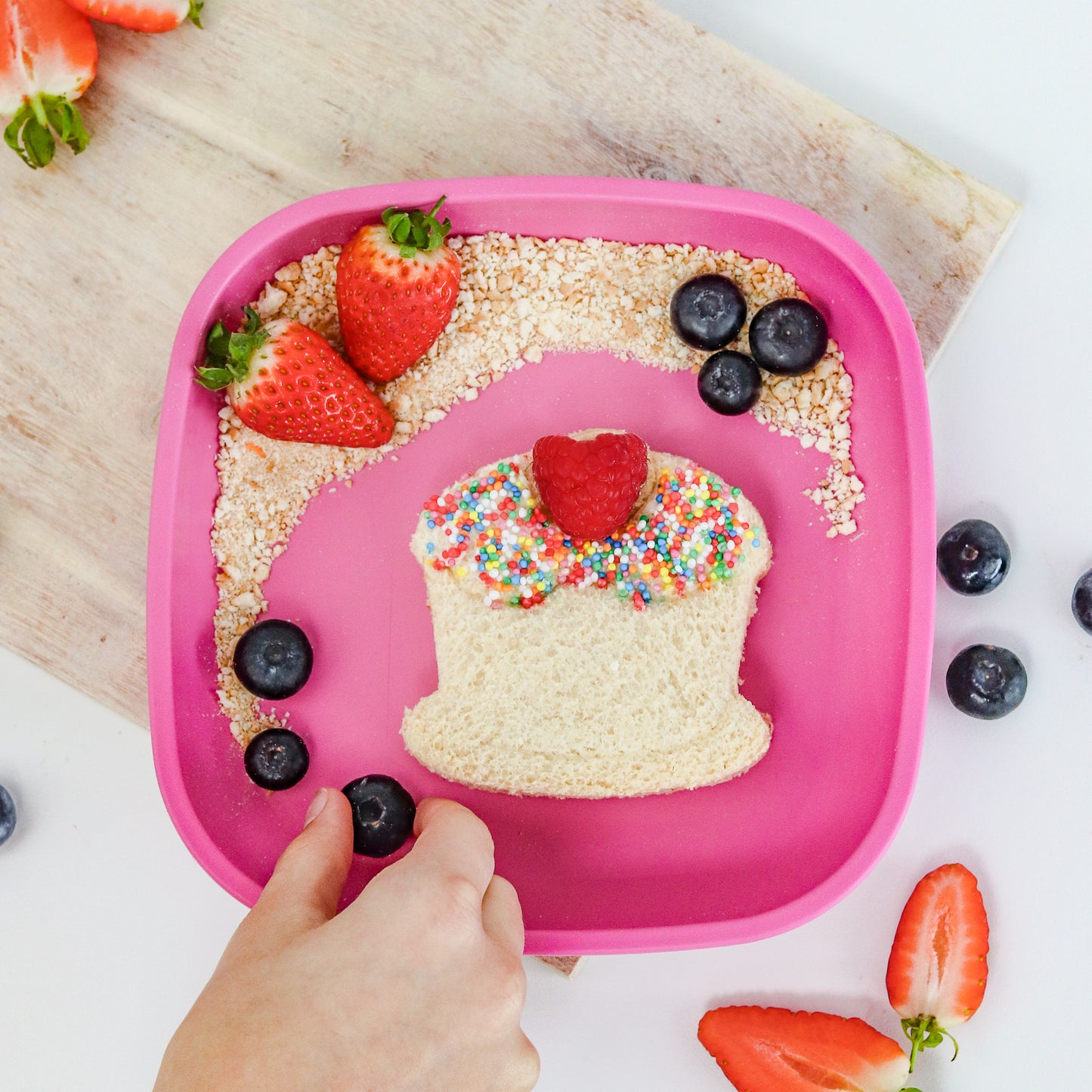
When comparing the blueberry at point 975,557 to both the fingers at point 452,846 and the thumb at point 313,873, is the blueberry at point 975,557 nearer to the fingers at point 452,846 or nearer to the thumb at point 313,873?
the fingers at point 452,846

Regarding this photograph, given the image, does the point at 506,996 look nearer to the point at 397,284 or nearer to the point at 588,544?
the point at 588,544

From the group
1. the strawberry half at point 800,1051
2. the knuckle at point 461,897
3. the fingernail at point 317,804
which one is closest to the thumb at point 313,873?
the fingernail at point 317,804

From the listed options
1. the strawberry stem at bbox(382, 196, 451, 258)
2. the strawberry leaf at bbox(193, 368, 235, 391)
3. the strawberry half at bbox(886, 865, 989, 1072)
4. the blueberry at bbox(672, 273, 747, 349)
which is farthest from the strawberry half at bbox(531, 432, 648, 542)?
the strawberry half at bbox(886, 865, 989, 1072)

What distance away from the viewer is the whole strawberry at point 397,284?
115 cm

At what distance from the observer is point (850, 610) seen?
4.16 feet

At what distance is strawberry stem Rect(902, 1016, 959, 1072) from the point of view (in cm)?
129

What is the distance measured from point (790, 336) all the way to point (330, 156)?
626 millimetres

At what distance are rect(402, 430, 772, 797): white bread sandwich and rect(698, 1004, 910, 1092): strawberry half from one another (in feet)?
1.23

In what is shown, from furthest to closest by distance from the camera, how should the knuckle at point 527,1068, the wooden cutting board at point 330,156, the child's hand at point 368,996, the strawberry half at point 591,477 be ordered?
1. the wooden cutting board at point 330,156
2. the strawberry half at point 591,477
3. the knuckle at point 527,1068
4. the child's hand at point 368,996

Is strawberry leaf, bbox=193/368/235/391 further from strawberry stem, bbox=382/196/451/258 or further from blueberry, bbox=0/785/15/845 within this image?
blueberry, bbox=0/785/15/845

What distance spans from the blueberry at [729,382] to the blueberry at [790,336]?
2cm

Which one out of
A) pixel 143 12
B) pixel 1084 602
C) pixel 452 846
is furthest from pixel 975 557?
pixel 143 12

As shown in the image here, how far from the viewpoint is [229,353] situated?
116 cm

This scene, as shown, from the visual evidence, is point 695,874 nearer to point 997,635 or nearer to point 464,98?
point 997,635
